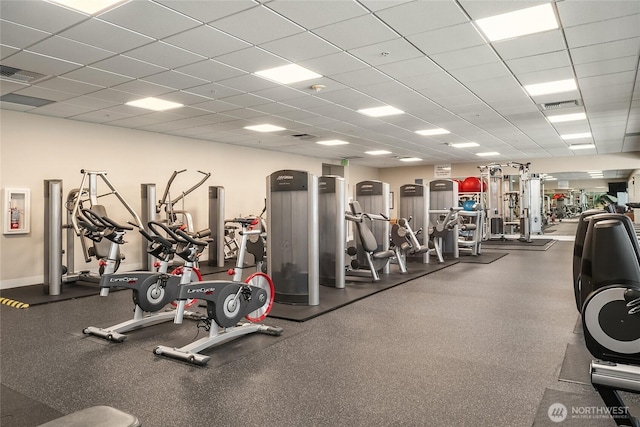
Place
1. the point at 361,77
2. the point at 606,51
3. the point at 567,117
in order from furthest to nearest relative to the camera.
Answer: the point at 567,117 < the point at 361,77 < the point at 606,51

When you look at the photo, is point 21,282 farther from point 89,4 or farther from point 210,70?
point 89,4

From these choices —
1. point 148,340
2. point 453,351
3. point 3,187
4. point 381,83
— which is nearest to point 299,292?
point 148,340

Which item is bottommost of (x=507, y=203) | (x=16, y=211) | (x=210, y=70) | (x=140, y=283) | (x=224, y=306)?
(x=224, y=306)

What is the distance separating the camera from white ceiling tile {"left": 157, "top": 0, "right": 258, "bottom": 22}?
3.21m

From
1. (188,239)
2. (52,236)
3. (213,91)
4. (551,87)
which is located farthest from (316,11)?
(52,236)

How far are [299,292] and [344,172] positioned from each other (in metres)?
9.67

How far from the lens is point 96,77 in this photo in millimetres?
4934

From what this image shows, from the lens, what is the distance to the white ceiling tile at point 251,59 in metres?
4.27

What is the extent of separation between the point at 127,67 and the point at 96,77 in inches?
23.4

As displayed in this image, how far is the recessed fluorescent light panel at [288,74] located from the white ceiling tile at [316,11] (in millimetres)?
1199

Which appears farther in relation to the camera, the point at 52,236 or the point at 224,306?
the point at 52,236

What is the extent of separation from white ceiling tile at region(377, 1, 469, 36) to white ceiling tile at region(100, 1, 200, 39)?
1689 millimetres

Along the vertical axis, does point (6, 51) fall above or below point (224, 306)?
above

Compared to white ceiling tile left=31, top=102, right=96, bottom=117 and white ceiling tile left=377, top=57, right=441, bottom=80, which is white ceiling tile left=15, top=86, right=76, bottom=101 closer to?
white ceiling tile left=31, top=102, right=96, bottom=117
